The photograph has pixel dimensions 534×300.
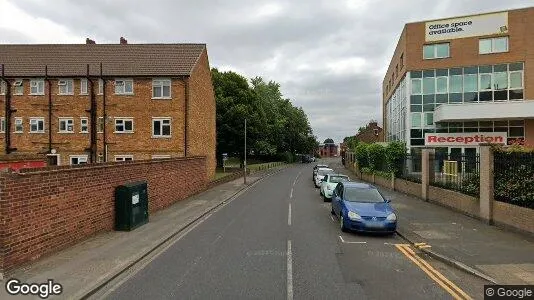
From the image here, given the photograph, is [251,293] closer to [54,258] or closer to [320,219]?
[54,258]

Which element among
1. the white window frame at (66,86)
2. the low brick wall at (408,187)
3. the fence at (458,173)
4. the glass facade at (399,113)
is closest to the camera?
the fence at (458,173)

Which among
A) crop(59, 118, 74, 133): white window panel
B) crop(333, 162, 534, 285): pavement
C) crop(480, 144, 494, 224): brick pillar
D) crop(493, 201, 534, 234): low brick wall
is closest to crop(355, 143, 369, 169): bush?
crop(333, 162, 534, 285): pavement

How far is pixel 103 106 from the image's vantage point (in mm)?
31625

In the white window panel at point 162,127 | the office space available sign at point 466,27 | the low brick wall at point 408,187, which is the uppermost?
the office space available sign at point 466,27

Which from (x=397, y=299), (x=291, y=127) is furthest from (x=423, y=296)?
(x=291, y=127)

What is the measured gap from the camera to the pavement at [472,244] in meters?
8.62

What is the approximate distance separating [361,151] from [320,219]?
27937 mm

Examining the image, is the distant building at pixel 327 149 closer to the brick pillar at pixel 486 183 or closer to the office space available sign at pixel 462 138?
the office space available sign at pixel 462 138

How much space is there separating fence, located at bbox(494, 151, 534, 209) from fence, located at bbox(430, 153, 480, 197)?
5.12ft

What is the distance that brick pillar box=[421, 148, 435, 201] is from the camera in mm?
21250

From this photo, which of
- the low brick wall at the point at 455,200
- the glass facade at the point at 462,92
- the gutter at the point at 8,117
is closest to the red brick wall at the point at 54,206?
the low brick wall at the point at 455,200

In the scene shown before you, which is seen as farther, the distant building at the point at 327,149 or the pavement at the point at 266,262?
the distant building at the point at 327,149

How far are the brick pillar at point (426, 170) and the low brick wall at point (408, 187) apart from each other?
97cm

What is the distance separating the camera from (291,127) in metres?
91.2
